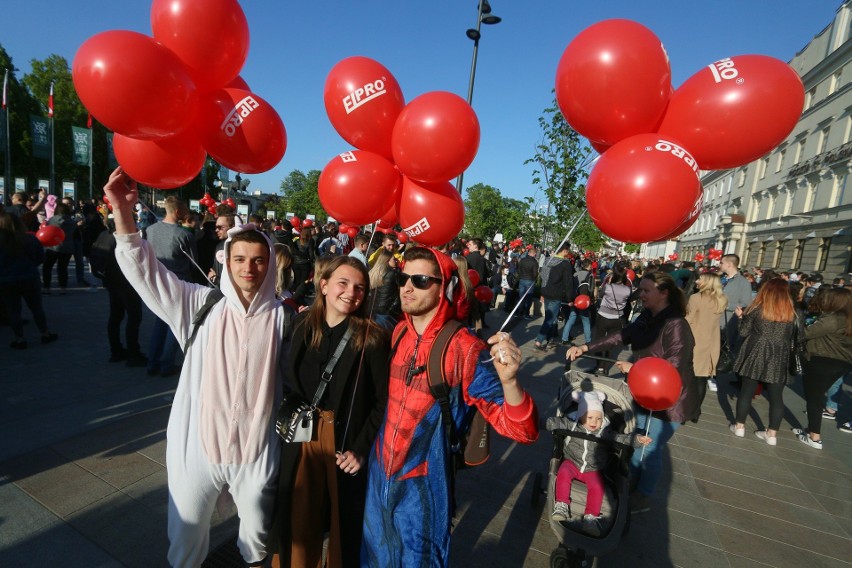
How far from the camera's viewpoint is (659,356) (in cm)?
323

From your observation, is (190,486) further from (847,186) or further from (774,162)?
(774,162)

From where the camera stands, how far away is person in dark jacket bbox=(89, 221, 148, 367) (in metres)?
4.98

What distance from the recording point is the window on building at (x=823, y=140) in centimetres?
2455

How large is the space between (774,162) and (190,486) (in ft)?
140

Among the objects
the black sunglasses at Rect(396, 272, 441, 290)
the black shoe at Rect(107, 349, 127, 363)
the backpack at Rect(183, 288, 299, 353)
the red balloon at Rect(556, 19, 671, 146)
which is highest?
the red balloon at Rect(556, 19, 671, 146)

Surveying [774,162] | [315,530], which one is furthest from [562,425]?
[774,162]

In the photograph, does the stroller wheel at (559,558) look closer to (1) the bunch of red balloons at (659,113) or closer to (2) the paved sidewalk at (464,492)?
(2) the paved sidewalk at (464,492)

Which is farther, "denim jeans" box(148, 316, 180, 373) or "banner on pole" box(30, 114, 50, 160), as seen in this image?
"banner on pole" box(30, 114, 50, 160)

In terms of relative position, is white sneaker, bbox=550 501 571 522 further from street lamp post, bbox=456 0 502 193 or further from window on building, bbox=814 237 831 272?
window on building, bbox=814 237 831 272

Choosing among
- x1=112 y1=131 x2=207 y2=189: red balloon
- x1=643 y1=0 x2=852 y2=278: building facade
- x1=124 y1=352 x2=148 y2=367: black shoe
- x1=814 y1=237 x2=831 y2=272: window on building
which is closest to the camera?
x1=112 y1=131 x2=207 y2=189: red balloon

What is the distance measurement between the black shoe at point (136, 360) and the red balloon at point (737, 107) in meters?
6.03

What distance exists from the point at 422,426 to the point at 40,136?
95.9ft

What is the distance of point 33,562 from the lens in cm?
218

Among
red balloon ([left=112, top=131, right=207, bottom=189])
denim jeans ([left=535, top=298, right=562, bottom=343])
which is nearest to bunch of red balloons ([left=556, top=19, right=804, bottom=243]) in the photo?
red balloon ([left=112, top=131, right=207, bottom=189])
